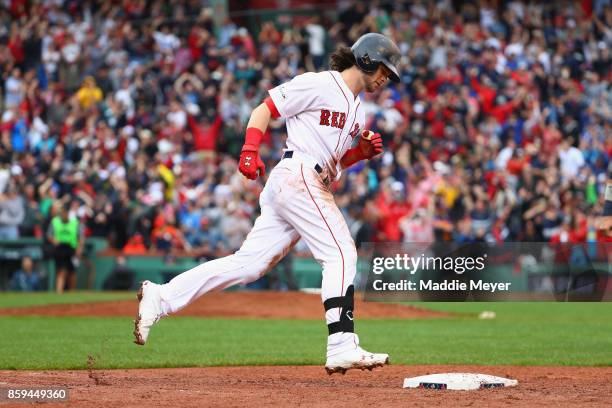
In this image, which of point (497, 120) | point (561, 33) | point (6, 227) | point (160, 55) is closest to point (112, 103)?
point (160, 55)

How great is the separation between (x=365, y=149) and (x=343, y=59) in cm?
68

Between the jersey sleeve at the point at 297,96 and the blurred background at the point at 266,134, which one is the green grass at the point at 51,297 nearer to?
the blurred background at the point at 266,134

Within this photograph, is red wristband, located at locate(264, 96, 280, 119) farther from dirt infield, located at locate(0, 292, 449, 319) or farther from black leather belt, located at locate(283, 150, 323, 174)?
dirt infield, located at locate(0, 292, 449, 319)

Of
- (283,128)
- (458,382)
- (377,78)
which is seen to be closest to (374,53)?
(377,78)

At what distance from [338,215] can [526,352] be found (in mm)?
4402

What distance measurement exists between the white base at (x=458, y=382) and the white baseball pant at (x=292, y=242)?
69 cm

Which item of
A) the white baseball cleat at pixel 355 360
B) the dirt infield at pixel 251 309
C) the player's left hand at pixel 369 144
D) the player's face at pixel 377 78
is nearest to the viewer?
the white baseball cleat at pixel 355 360

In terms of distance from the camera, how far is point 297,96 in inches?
307

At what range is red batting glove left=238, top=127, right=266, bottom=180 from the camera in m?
7.52

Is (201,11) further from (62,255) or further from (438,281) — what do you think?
(438,281)

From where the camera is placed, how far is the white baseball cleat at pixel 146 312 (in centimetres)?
788

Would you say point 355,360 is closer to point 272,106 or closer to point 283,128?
point 272,106

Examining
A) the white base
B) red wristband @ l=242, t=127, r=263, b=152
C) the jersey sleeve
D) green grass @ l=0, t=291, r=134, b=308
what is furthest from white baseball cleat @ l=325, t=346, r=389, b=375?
green grass @ l=0, t=291, r=134, b=308

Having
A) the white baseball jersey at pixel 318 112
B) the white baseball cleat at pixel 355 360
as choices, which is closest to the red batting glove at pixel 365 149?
the white baseball jersey at pixel 318 112
